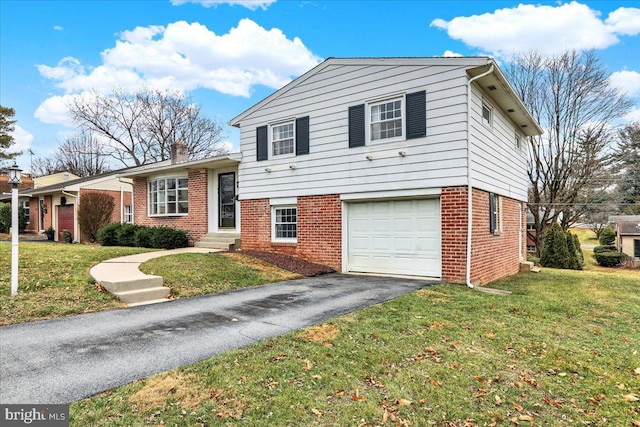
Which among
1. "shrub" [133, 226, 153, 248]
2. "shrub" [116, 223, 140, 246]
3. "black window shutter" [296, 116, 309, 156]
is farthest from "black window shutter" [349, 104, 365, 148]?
"shrub" [116, 223, 140, 246]

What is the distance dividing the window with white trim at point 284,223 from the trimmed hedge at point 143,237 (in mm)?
4266

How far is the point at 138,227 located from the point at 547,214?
25.0 meters

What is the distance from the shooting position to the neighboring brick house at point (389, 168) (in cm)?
852

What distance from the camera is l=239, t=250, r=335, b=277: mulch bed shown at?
32.4ft

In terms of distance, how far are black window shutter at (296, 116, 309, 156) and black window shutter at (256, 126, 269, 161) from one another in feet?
4.28

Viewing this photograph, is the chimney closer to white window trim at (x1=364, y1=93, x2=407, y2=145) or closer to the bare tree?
white window trim at (x1=364, y1=93, x2=407, y2=145)

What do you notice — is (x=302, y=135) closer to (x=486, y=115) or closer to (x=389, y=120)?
(x=389, y=120)

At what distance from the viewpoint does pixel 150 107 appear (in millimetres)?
33406

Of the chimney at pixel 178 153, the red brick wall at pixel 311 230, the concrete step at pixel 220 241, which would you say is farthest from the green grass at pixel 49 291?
the chimney at pixel 178 153

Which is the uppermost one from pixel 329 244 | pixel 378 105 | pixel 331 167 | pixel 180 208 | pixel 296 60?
pixel 296 60

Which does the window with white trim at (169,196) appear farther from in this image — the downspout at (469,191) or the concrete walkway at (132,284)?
the downspout at (469,191)

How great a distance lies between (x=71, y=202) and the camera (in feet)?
69.6

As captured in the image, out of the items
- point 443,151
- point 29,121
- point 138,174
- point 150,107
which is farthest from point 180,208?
point 29,121

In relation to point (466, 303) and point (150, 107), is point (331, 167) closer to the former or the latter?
point (466, 303)
